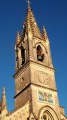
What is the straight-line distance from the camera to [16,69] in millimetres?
Answer: 33344

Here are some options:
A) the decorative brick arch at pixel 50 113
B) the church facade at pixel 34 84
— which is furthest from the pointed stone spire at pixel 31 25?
the decorative brick arch at pixel 50 113

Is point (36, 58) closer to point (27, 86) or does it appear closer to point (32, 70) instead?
point (32, 70)

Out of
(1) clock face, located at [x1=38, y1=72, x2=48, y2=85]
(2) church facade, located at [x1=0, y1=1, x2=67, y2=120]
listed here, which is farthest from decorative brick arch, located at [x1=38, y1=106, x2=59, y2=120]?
(1) clock face, located at [x1=38, y1=72, x2=48, y2=85]

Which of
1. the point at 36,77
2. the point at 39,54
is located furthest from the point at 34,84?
the point at 39,54

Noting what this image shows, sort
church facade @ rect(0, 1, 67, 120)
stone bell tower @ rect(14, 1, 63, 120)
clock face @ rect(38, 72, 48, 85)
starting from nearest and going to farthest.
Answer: church facade @ rect(0, 1, 67, 120) → stone bell tower @ rect(14, 1, 63, 120) → clock face @ rect(38, 72, 48, 85)

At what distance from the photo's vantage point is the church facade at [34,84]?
2517 centimetres

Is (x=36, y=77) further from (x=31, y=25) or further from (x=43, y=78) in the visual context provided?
(x=31, y=25)

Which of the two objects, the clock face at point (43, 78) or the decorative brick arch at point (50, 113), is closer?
the decorative brick arch at point (50, 113)

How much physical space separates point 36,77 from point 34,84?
157 centimetres

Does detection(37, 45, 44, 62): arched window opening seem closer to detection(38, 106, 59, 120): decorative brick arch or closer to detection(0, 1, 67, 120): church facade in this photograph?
detection(0, 1, 67, 120): church facade

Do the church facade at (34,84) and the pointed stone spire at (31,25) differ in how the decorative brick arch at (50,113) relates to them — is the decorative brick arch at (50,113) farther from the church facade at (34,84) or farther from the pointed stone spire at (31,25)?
the pointed stone spire at (31,25)

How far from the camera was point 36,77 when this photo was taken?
28750mm

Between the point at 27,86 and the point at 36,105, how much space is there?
3258 mm

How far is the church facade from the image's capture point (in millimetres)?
25172
